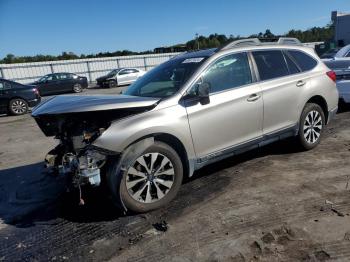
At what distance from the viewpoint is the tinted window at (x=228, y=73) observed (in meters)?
4.65

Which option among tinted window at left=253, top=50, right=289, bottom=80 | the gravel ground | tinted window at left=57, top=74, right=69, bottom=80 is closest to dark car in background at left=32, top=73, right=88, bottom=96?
tinted window at left=57, top=74, right=69, bottom=80

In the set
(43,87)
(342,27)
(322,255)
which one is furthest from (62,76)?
(342,27)

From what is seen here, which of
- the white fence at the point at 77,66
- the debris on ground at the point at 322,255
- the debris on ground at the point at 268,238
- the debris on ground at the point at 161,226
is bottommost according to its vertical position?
the debris on ground at the point at 322,255

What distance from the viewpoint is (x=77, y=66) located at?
121ft

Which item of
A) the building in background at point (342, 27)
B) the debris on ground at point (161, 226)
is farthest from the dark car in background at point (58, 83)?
the building in background at point (342, 27)

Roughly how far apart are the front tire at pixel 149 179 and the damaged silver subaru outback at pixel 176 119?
0.01 m

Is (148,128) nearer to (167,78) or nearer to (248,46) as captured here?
(167,78)

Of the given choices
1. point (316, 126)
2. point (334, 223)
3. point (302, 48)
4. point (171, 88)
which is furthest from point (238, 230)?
point (302, 48)

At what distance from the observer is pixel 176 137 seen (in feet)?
13.9

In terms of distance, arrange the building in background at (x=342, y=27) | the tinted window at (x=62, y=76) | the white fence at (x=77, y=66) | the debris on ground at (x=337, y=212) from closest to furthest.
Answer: the debris on ground at (x=337, y=212) → the tinted window at (x=62, y=76) → the white fence at (x=77, y=66) → the building in background at (x=342, y=27)

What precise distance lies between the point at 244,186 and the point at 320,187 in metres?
0.92

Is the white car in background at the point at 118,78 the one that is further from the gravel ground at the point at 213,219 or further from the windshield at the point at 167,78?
the windshield at the point at 167,78

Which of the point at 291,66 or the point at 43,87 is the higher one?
the point at 291,66

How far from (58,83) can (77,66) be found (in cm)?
1130
